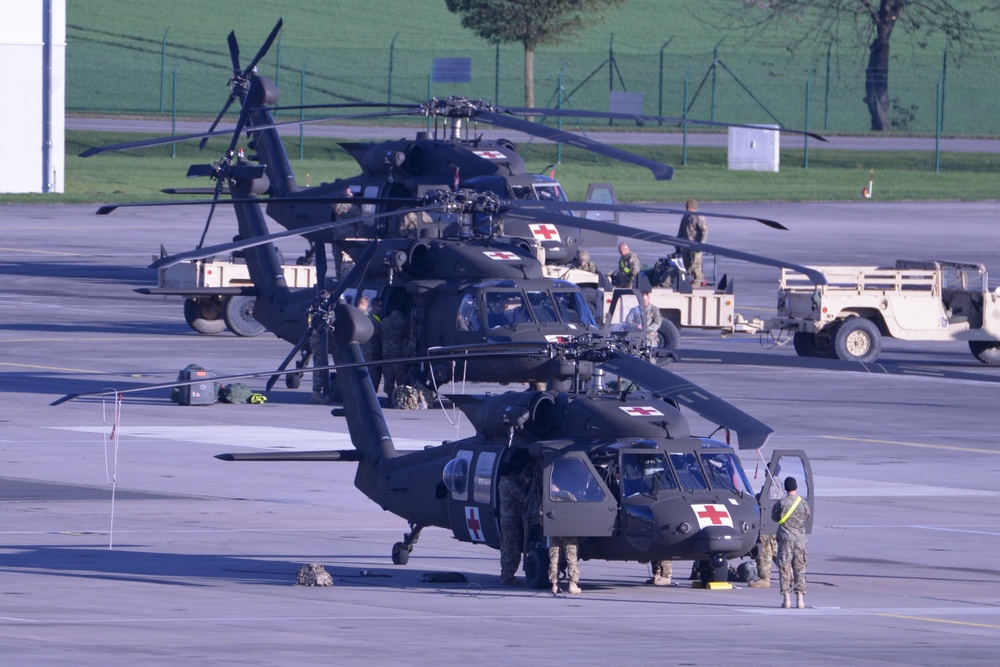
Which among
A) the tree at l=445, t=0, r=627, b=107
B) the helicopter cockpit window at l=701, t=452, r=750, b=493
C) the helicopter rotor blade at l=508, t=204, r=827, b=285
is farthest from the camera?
the tree at l=445, t=0, r=627, b=107

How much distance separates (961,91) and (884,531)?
279 ft

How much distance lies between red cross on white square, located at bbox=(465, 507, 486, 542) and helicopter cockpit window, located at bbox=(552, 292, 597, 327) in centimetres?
898

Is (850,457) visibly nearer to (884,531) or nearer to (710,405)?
(884,531)

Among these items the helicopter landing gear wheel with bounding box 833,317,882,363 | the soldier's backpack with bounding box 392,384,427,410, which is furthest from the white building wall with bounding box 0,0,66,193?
the soldier's backpack with bounding box 392,384,427,410

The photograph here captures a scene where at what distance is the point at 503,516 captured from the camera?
1630cm

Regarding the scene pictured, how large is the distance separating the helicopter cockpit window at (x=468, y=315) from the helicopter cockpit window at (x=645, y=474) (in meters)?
9.74

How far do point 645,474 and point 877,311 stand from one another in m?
17.9

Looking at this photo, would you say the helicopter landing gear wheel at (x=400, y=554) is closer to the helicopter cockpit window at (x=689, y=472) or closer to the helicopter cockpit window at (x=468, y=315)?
the helicopter cockpit window at (x=689, y=472)

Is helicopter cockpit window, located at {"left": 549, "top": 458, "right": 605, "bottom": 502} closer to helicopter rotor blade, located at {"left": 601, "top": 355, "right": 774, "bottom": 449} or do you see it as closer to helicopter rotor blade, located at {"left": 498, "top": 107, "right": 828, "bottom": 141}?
helicopter rotor blade, located at {"left": 601, "top": 355, "right": 774, "bottom": 449}

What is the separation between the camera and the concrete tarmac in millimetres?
13711

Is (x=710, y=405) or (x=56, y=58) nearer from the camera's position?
(x=710, y=405)

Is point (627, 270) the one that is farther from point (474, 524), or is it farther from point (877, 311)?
point (474, 524)

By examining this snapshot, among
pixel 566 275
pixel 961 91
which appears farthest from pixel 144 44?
pixel 566 275

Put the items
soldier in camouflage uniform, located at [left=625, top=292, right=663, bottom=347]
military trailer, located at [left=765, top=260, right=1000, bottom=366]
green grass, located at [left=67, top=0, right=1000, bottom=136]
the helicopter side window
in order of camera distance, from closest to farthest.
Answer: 1. the helicopter side window
2. soldier in camouflage uniform, located at [left=625, top=292, right=663, bottom=347]
3. military trailer, located at [left=765, top=260, right=1000, bottom=366]
4. green grass, located at [left=67, top=0, right=1000, bottom=136]
